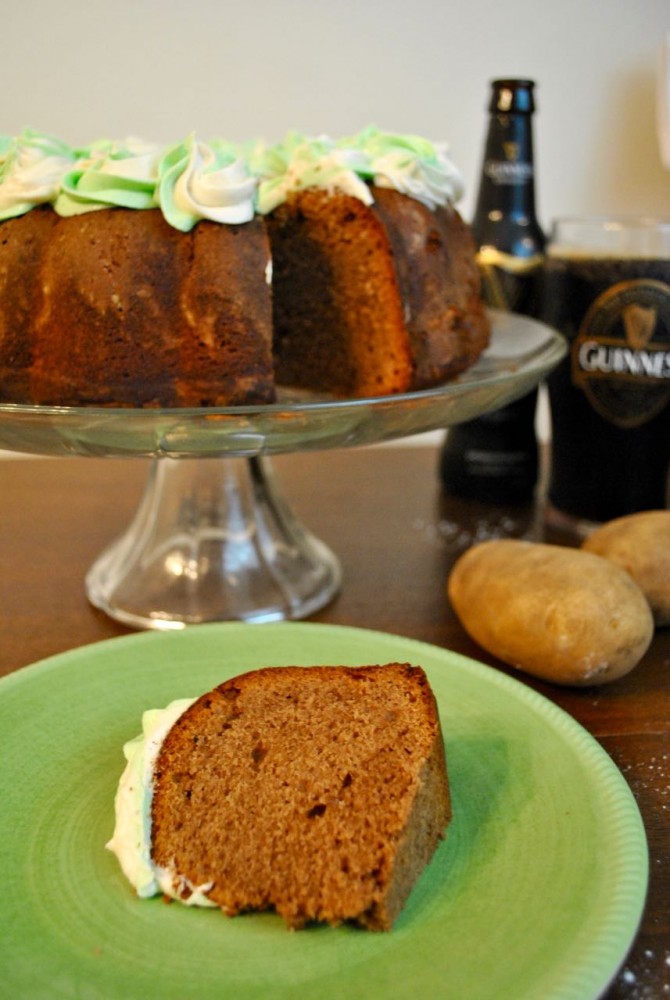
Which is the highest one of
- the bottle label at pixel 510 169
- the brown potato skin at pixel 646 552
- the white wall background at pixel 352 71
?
the white wall background at pixel 352 71

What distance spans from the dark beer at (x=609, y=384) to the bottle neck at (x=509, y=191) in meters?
0.14

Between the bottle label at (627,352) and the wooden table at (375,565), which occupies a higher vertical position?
the bottle label at (627,352)

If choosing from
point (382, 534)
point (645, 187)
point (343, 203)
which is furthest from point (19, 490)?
point (645, 187)

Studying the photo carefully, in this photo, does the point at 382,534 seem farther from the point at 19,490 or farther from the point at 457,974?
Answer: the point at 457,974

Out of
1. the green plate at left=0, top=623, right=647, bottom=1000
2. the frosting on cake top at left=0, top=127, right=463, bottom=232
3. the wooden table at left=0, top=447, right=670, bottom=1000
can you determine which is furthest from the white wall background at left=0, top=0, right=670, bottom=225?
the green plate at left=0, top=623, right=647, bottom=1000

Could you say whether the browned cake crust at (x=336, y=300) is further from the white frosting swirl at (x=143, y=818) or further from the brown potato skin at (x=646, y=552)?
the white frosting swirl at (x=143, y=818)

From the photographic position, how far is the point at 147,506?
1197 millimetres

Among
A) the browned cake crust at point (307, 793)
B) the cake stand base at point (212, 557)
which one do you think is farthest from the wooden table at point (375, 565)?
the browned cake crust at point (307, 793)

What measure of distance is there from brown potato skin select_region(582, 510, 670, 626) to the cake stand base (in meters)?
0.32

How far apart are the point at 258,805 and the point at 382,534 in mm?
709

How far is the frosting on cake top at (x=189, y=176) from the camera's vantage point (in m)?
0.97

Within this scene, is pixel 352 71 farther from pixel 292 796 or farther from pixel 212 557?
pixel 292 796

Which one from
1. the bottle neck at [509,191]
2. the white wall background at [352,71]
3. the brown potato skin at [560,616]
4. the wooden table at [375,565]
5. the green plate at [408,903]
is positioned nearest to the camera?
the green plate at [408,903]

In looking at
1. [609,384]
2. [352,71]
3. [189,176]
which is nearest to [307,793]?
[189,176]
